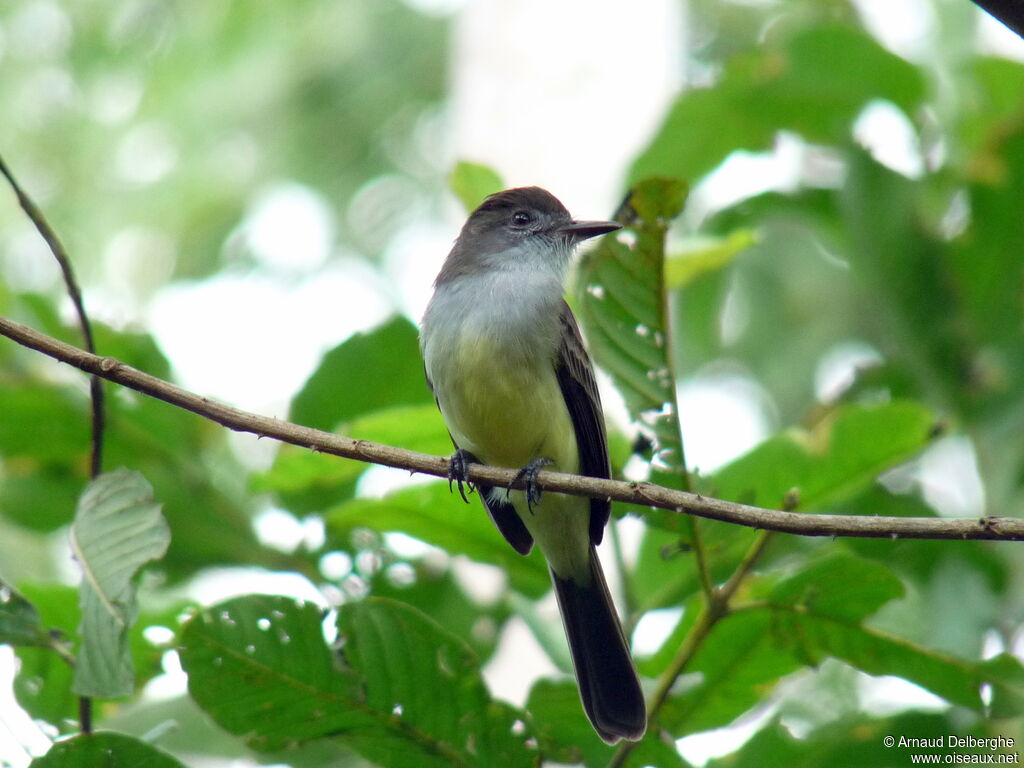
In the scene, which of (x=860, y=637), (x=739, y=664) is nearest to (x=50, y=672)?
(x=739, y=664)

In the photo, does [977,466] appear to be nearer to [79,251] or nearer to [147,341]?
[147,341]

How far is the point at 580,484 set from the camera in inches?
87.1

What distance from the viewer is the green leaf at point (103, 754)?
2033mm

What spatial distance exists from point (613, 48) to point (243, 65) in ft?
11.1

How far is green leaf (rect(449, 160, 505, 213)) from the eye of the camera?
319 centimetres

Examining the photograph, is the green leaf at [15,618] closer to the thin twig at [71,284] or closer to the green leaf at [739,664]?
the thin twig at [71,284]

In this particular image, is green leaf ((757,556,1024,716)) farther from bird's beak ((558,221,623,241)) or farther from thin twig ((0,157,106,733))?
bird's beak ((558,221,623,241))

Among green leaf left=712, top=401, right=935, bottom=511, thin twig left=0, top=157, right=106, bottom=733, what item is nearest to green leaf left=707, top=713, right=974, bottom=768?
green leaf left=712, top=401, right=935, bottom=511

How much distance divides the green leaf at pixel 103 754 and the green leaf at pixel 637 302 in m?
1.16

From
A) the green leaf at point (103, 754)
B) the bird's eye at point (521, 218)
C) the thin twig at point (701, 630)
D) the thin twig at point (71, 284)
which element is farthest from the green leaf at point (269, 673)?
the bird's eye at point (521, 218)

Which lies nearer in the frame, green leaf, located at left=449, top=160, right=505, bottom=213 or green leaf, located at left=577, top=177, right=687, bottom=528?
green leaf, located at left=577, top=177, right=687, bottom=528

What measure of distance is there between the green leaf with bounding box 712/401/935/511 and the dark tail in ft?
1.71

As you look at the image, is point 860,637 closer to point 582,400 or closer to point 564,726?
point 564,726

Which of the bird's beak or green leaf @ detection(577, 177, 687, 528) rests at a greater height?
the bird's beak
